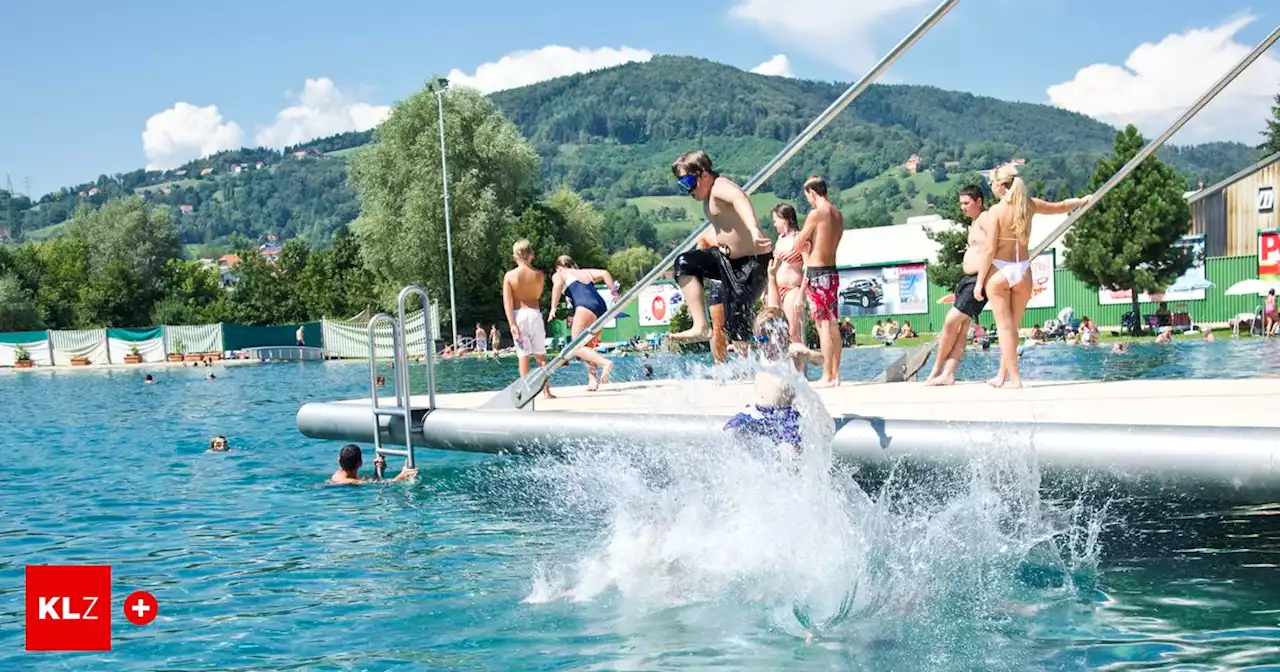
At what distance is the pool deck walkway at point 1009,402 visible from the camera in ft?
23.4

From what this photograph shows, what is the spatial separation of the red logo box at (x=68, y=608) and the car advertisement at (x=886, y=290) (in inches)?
1961

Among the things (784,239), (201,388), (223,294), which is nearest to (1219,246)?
(201,388)

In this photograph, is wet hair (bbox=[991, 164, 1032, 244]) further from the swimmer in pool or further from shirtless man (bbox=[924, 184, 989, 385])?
the swimmer in pool

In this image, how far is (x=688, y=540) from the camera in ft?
23.9

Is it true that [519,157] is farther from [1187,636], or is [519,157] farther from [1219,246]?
[1187,636]

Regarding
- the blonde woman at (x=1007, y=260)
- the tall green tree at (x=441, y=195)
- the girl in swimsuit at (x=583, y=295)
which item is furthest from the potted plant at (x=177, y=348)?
the blonde woman at (x=1007, y=260)

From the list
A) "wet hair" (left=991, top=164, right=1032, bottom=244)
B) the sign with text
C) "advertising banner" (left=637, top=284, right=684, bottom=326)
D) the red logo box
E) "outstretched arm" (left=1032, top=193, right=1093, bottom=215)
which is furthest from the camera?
"advertising banner" (left=637, top=284, right=684, bottom=326)

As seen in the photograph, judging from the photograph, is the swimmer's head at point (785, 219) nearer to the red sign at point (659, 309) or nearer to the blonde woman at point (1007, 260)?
the blonde woman at point (1007, 260)

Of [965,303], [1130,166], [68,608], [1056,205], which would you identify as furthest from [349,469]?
[1130,166]

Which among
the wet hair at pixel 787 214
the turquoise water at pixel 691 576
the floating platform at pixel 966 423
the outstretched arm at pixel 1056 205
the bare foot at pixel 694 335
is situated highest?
the wet hair at pixel 787 214

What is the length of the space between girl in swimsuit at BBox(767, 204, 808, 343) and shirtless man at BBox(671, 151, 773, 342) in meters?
2.08

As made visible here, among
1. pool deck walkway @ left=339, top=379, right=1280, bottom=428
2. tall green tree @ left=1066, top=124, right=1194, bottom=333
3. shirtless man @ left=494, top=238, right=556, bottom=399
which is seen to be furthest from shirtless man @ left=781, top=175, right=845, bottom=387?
tall green tree @ left=1066, top=124, right=1194, bottom=333

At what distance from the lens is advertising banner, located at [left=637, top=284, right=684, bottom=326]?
60.2 m

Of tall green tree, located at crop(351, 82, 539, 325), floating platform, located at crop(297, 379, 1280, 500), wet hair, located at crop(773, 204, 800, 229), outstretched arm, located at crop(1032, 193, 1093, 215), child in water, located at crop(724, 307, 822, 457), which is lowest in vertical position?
floating platform, located at crop(297, 379, 1280, 500)
